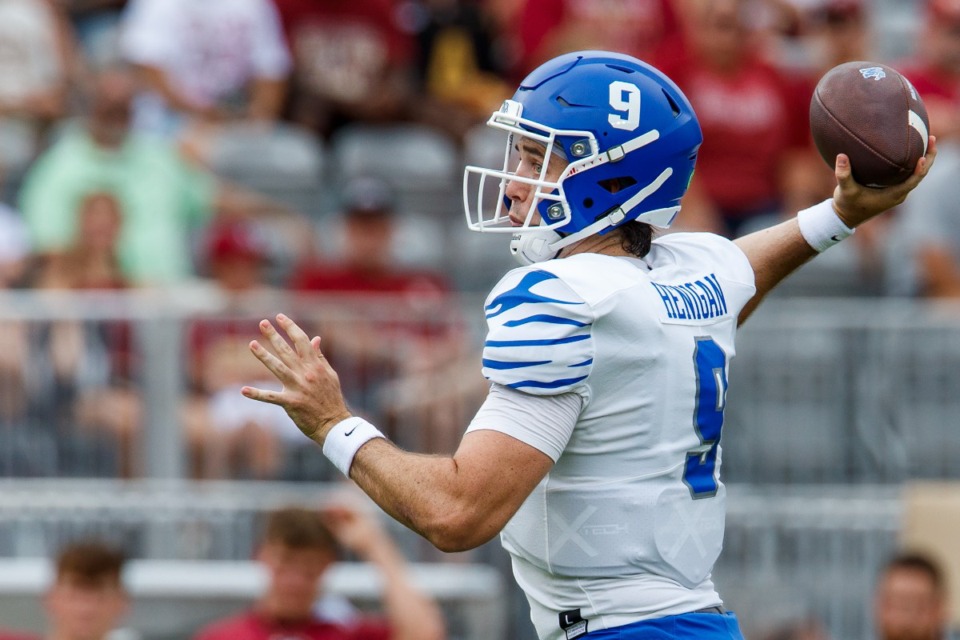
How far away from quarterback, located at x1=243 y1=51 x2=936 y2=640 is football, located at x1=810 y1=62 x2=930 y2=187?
42 cm

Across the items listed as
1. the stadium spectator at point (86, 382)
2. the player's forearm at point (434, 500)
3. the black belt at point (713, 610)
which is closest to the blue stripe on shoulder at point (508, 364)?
the player's forearm at point (434, 500)

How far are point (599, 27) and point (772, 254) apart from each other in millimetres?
5904

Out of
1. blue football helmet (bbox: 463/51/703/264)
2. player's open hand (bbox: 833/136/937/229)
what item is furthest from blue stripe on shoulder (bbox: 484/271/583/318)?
player's open hand (bbox: 833/136/937/229)

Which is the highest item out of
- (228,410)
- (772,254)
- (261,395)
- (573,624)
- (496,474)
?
(772,254)

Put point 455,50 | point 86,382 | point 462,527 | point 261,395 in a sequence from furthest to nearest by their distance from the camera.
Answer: point 455,50 < point 86,382 < point 261,395 < point 462,527

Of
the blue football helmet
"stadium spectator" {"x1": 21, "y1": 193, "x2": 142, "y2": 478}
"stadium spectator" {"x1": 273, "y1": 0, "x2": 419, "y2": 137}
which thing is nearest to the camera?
the blue football helmet

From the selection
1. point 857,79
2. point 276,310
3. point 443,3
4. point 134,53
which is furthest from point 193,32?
point 857,79

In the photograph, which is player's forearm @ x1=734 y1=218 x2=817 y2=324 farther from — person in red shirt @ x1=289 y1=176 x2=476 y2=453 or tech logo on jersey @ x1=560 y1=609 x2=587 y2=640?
person in red shirt @ x1=289 y1=176 x2=476 y2=453

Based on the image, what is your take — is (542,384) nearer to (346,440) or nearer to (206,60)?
(346,440)

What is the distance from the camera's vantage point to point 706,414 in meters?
3.58

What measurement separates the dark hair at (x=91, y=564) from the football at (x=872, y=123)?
3484 mm

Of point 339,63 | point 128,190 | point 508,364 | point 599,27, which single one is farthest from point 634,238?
point 339,63

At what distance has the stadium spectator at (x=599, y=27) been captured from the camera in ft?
31.7

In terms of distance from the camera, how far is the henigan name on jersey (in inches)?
139
